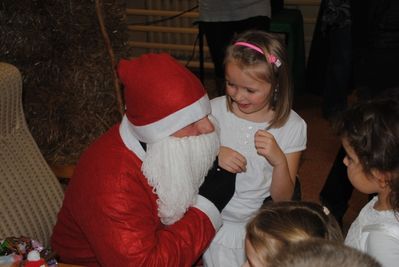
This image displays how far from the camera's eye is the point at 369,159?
1543mm

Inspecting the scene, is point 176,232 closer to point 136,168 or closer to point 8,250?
point 136,168

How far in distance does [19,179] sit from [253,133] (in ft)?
2.44

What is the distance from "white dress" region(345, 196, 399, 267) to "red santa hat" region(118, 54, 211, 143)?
511 mm

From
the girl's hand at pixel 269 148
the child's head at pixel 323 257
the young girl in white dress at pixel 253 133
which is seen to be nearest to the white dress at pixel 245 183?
the young girl in white dress at pixel 253 133

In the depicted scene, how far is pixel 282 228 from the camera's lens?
4.16ft

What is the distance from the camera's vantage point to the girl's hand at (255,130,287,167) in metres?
1.76

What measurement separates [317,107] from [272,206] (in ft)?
11.1

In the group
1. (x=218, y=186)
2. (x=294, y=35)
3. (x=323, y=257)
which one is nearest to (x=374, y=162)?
(x=218, y=186)

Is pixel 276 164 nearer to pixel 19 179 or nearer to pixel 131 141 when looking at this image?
pixel 131 141

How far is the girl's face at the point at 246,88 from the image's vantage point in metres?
1.81

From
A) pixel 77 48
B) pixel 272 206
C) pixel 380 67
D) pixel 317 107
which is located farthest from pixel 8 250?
pixel 317 107

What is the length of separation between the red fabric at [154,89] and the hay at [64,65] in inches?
34.4

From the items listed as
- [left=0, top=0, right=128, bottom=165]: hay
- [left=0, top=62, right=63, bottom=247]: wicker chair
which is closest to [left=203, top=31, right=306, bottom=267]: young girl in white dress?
[left=0, top=62, right=63, bottom=247]: wicker chair

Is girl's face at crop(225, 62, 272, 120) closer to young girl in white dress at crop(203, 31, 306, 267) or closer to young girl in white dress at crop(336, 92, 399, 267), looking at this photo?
young girl in white dress at crop(203, 31, 306, 267)
